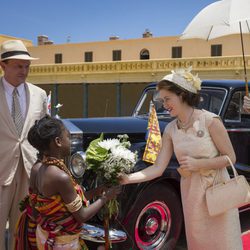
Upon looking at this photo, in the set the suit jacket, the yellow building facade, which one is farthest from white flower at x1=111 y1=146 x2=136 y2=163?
the yellow building facade

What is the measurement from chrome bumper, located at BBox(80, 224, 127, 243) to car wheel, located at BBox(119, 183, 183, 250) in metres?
0.21

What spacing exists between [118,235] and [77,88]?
27.4 meters

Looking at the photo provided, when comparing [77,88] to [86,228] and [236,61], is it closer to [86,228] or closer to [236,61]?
[236,61]

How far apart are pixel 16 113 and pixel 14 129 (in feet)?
0.47

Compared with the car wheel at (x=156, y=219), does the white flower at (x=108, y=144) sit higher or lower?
higher

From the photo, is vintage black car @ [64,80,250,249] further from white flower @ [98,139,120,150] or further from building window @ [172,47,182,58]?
building window @ [172,47,182,58]

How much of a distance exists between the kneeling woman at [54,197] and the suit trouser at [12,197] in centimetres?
70

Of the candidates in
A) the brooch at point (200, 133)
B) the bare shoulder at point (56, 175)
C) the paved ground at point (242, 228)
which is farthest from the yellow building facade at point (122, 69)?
the bare shoulder at point (56, 175)

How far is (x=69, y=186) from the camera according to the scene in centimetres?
233

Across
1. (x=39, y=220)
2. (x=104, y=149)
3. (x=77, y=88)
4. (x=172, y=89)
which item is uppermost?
(x=77, y=88)

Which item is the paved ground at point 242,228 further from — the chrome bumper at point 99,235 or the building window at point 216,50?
the building window at point 216,50

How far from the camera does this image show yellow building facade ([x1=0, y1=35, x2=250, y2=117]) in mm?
23984

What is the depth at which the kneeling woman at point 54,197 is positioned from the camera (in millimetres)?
2334

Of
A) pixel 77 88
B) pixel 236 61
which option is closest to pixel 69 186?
pixel 236 61
